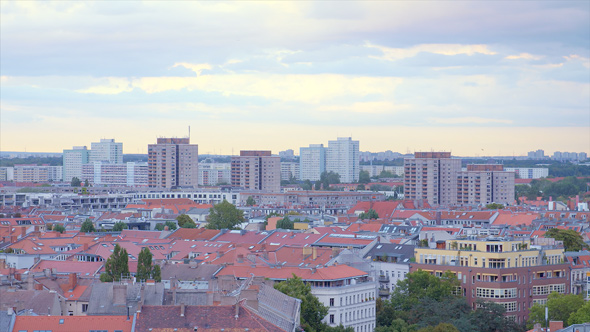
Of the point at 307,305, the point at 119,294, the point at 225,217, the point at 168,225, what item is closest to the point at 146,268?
the point at 307,305

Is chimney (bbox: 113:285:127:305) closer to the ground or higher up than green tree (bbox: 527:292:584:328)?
higher up

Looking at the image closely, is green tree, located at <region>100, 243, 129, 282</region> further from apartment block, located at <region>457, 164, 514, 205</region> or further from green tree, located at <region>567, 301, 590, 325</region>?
apartment block, located at <region>457, 164, 514, 205</region>

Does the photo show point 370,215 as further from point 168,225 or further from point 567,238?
point 567,238

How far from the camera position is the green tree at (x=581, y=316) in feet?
191

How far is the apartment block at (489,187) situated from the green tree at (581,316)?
13135 cm

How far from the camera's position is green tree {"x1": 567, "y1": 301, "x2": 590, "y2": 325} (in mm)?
58194

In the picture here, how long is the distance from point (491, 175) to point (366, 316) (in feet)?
436

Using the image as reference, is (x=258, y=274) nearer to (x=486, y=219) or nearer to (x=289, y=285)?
(x=289, y=285)

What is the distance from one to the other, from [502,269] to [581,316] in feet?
38.2

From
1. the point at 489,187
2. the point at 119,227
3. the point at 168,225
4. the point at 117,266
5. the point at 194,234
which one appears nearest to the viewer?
the point at 117,266

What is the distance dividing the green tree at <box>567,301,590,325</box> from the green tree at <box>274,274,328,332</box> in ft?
42.2

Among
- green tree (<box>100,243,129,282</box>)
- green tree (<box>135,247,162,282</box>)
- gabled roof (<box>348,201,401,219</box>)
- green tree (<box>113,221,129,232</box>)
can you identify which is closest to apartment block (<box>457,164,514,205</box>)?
gabled roof (<box>348,201,401,219</box>)

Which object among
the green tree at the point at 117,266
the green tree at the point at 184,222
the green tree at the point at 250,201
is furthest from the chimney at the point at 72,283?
the green tree at the point at 250,201

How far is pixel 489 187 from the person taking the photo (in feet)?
633
